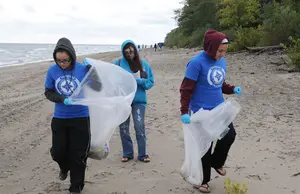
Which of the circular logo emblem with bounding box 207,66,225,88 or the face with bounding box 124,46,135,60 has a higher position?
the face with bounding box 124,46,135,60

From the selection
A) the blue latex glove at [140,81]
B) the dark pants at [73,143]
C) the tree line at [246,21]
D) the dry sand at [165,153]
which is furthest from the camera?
the tree line at [246,21]

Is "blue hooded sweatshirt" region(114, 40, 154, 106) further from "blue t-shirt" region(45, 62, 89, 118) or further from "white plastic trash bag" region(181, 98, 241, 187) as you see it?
"white plastic trash bag" region(181, 98, 241, 187)

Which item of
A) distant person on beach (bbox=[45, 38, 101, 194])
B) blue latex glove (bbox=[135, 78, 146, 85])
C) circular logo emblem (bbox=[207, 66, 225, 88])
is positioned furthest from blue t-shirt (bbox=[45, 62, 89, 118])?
circular logo emblem (bbox=[207, 66, 225, 88])

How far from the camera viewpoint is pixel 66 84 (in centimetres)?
349

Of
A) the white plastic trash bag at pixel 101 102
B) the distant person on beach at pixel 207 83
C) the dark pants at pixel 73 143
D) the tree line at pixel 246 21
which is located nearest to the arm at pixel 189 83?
the distant person on beach at pixel 207 83

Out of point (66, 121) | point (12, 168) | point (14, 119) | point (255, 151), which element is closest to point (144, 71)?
point (66, 121)

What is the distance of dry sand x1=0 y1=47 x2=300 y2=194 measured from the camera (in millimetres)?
3891

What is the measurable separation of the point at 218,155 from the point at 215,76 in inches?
32.8

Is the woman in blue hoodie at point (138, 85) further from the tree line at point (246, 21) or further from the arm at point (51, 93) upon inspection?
the tree line at point (246, 21)

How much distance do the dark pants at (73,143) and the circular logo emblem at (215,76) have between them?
1.30 metres

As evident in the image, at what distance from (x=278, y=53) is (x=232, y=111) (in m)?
12.6

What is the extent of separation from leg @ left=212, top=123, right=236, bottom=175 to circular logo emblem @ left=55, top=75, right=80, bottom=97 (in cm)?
156

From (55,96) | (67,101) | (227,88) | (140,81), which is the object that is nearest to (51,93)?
(55,96)

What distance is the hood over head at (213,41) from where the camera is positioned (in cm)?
332
